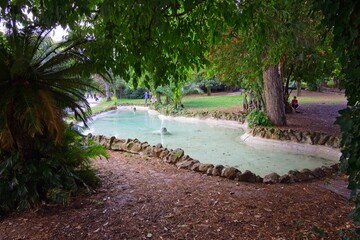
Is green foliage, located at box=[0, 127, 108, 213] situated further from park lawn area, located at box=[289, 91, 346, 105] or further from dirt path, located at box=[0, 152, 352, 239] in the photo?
park lawn area, located at box=[289, 91, 346, 105]

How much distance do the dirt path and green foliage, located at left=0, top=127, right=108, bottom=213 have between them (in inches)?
7.8

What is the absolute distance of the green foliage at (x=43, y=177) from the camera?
390 centimetres

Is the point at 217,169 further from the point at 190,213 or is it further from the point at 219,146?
the point at 219,146

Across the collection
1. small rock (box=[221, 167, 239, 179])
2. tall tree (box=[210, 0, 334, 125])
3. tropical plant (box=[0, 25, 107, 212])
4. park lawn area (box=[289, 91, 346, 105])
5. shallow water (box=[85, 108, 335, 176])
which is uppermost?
tall tree (box=[210, 0, 334, 125])

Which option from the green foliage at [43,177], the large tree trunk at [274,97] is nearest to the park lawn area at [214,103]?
the large tree trunk at [274,97]

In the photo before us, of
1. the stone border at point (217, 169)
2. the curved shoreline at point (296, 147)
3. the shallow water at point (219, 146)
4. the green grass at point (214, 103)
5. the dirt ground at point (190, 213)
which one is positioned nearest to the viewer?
the dirt ground at point (190, 213)

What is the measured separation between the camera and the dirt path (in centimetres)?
311

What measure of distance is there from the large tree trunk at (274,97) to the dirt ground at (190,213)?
6.15m

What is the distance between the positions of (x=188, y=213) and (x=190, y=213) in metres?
0.02

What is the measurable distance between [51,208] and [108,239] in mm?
1296

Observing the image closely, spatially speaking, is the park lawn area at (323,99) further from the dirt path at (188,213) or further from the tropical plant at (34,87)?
the tropical plant at (34,87)

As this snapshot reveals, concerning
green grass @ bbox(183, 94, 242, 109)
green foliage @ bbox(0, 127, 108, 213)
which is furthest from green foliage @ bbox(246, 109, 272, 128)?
green grass @ bbox(183, 94, 242, 109)

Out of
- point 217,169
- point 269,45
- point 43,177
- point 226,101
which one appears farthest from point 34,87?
point 226,101

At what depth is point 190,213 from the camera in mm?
3527
